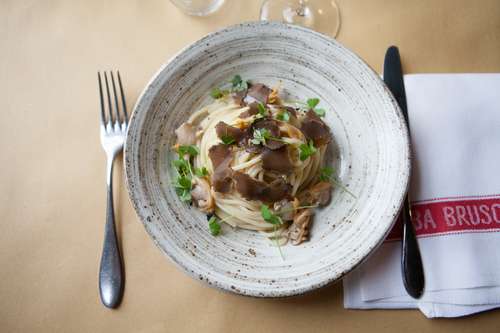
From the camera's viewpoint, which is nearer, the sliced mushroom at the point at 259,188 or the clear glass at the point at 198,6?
the sliced mushroom at the point at 259,188

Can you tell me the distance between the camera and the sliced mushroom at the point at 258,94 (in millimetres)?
2344

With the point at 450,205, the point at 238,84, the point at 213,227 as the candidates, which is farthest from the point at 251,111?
the point at 450,205

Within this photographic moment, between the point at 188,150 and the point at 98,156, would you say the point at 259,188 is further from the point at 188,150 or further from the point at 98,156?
the point at 98,156

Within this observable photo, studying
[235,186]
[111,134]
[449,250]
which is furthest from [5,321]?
[449,250]

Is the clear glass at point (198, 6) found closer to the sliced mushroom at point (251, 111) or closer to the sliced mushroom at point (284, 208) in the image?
the sliced mushroom at point (251, 111)

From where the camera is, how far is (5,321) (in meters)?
2.28

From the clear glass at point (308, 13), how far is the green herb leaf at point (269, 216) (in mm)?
1297

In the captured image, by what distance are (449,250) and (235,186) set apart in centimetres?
119

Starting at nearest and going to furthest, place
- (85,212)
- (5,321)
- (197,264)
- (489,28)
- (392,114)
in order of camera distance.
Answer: (197,264)
(392,114)
(5,321)
(85,212)
(489,28)

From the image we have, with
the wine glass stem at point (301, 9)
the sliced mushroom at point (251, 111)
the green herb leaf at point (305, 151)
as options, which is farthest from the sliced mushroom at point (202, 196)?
the wine glass stem at point (301, 9)

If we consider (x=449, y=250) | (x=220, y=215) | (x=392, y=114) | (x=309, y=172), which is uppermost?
(x=392, y=114)

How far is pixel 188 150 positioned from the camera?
2.31 meters

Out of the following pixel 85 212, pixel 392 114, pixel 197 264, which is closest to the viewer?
pixel 197 264

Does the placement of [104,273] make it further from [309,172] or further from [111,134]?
[309,172]
